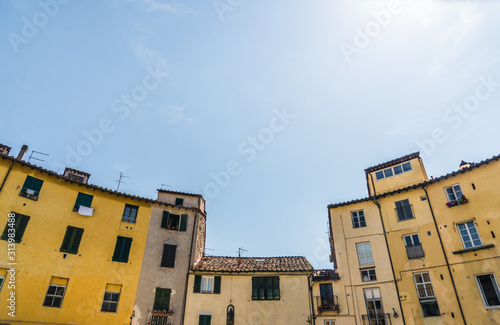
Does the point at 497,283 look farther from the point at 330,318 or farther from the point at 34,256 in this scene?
the point at 34,256

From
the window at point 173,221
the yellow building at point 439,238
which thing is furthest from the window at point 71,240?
the yellow building at point 439,238

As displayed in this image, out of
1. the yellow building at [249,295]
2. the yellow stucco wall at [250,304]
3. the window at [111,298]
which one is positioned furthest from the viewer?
the yellow building at [249,295]

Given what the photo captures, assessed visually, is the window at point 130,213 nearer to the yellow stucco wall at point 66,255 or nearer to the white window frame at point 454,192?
the yellow stucco wall at point 66,255

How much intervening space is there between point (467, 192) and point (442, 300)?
345 inches

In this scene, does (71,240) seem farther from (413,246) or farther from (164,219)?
(413,246)

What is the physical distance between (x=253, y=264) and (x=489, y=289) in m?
20.4

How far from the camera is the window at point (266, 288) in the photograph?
29.8 m

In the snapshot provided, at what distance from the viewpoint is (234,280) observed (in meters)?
30.9

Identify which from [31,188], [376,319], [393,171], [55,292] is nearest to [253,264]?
[376,319]

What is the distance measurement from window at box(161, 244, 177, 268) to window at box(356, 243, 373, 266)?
18.0 m

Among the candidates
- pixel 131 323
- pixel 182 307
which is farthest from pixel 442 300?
pixel 131 323

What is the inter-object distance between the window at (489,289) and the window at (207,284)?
70.8 ft

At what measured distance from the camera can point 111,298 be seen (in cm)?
2670

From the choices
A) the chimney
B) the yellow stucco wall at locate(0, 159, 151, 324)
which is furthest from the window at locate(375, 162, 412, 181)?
the chimney
